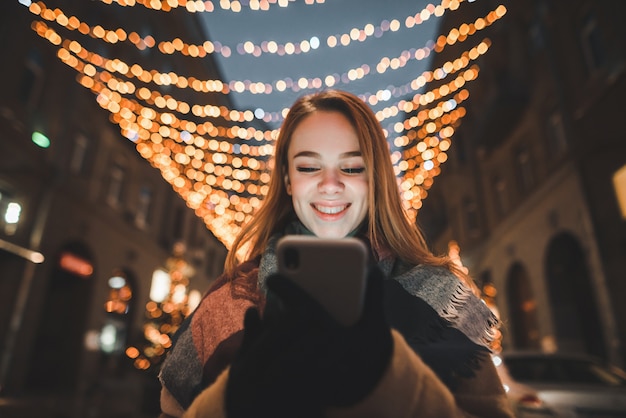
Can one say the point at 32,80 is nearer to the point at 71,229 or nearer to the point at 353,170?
the point at 71,229

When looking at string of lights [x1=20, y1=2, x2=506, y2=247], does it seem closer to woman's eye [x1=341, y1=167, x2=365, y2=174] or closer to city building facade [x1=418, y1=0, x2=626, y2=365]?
city building facade [x1=418, y1=0, x2=626, y2=365]

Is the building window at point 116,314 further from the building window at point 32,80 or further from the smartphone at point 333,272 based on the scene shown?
the smartphone at point 333,272

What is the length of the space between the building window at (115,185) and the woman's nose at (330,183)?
1404cm

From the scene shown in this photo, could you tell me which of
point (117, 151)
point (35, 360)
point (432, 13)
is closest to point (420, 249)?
point (432, 13)

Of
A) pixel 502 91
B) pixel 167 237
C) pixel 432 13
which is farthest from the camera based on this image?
pixel 167 237

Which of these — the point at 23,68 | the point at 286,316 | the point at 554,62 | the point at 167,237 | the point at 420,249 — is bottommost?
the point at 286,316

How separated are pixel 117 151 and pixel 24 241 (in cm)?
550

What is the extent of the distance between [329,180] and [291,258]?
655 millimetres


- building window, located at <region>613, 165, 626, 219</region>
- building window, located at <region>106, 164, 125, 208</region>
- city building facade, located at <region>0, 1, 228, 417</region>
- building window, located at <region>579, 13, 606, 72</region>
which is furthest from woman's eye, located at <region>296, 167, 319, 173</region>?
building window, located at <region>106, 164, 125, 208</region>

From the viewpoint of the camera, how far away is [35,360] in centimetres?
1137

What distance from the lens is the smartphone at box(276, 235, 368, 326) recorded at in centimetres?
86

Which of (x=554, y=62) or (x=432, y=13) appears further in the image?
(x=554, y=62)

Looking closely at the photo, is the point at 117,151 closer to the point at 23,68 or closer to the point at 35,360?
the point at 23,68

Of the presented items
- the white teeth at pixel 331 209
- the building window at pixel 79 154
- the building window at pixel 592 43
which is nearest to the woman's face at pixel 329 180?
the white teeth at pixel 331 209
